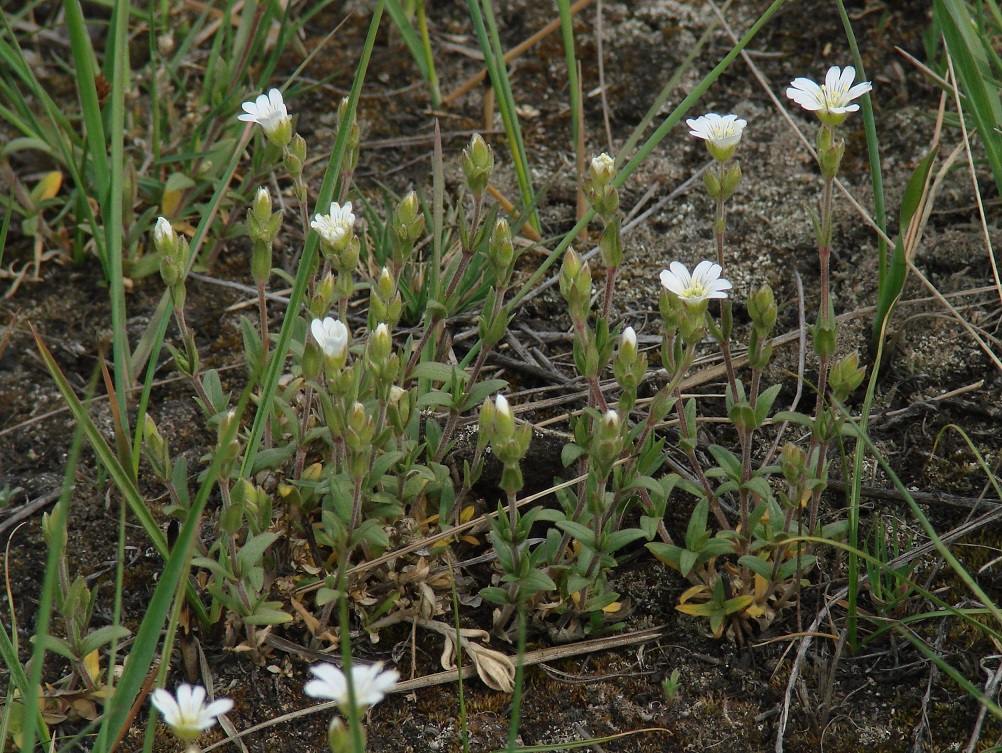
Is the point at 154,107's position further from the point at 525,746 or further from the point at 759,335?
the point at 525,746

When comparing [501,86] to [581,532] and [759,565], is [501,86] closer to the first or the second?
[581,532]

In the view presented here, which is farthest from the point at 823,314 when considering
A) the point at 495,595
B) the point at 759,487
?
the point at 495,595

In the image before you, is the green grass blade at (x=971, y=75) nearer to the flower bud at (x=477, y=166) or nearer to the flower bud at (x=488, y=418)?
the flower bud at (x=477, y=166)

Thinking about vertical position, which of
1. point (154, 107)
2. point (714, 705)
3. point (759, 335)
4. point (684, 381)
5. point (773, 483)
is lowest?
point (714, 705)

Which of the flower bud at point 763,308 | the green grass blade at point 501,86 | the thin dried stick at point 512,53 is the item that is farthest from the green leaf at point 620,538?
the thin dried stick at point 512,53

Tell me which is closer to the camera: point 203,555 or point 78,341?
point 203,555

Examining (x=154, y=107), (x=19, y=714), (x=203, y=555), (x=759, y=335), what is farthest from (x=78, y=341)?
(x=759, y=335)

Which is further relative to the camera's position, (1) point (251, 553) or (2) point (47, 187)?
(2) point (47, 187)

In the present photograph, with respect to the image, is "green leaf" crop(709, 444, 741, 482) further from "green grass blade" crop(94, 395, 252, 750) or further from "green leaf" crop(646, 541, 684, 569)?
"green grass blade" crop(94, 395, 252, 750)
